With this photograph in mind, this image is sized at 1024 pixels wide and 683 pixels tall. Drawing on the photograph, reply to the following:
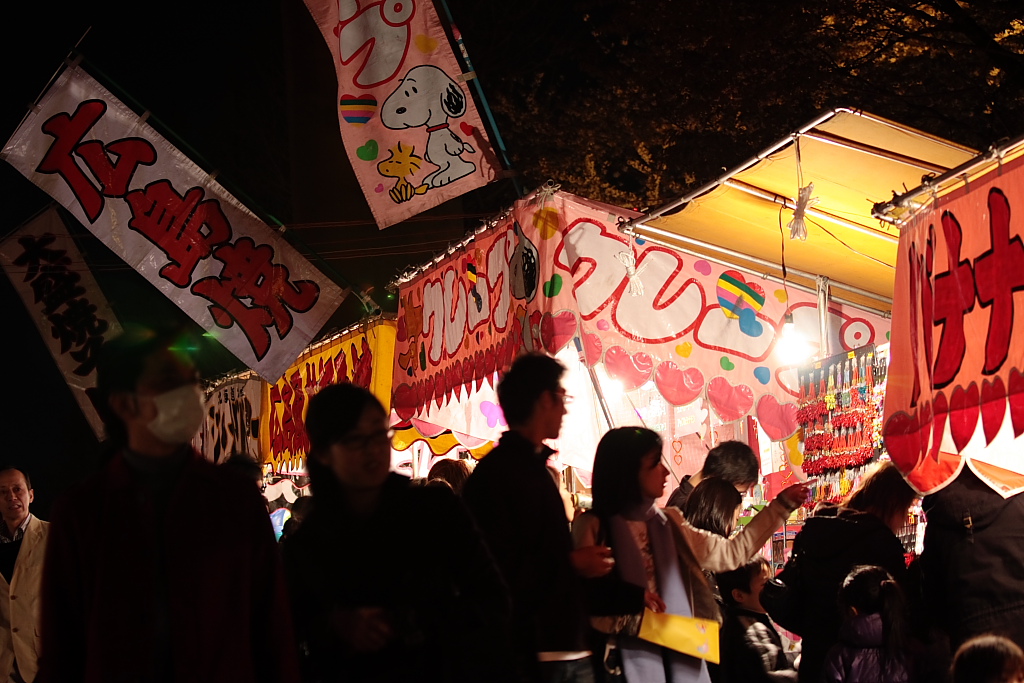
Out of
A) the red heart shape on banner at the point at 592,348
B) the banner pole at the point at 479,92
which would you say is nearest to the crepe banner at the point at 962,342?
the red heart shape on banner at the point at 592,348

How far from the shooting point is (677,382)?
23.8ft

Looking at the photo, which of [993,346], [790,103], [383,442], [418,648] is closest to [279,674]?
[418,648]

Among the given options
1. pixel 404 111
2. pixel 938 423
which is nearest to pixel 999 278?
pixel 938 423

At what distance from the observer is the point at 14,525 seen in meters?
6.91

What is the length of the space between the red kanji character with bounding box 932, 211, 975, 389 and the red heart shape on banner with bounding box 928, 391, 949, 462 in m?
0.08

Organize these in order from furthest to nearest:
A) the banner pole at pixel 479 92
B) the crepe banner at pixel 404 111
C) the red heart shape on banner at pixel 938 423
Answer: the crepe banner at pixel 404 111
the banner pole at pixel 479 92
the red heart shape on banner at pixel 938 423

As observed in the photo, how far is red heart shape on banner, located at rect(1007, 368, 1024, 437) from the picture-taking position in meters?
4.06

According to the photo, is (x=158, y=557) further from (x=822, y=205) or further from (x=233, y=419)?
(x=233, y=419)

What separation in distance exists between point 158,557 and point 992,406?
3472mm

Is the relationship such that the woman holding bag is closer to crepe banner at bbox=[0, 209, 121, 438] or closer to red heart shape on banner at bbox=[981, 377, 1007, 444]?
red heart shape on banner at bbox=[981, 377, 1007, 444]

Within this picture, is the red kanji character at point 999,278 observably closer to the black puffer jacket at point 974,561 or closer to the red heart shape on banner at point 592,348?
the black puffer jacket at point 974,561

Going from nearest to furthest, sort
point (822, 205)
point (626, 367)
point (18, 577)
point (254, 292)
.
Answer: point (822, 205) < point (18, 577) < point (626, 367) < point (254, 292)

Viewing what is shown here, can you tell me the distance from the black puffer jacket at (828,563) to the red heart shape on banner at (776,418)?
2.40 m

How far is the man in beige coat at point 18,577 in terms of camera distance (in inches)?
258
